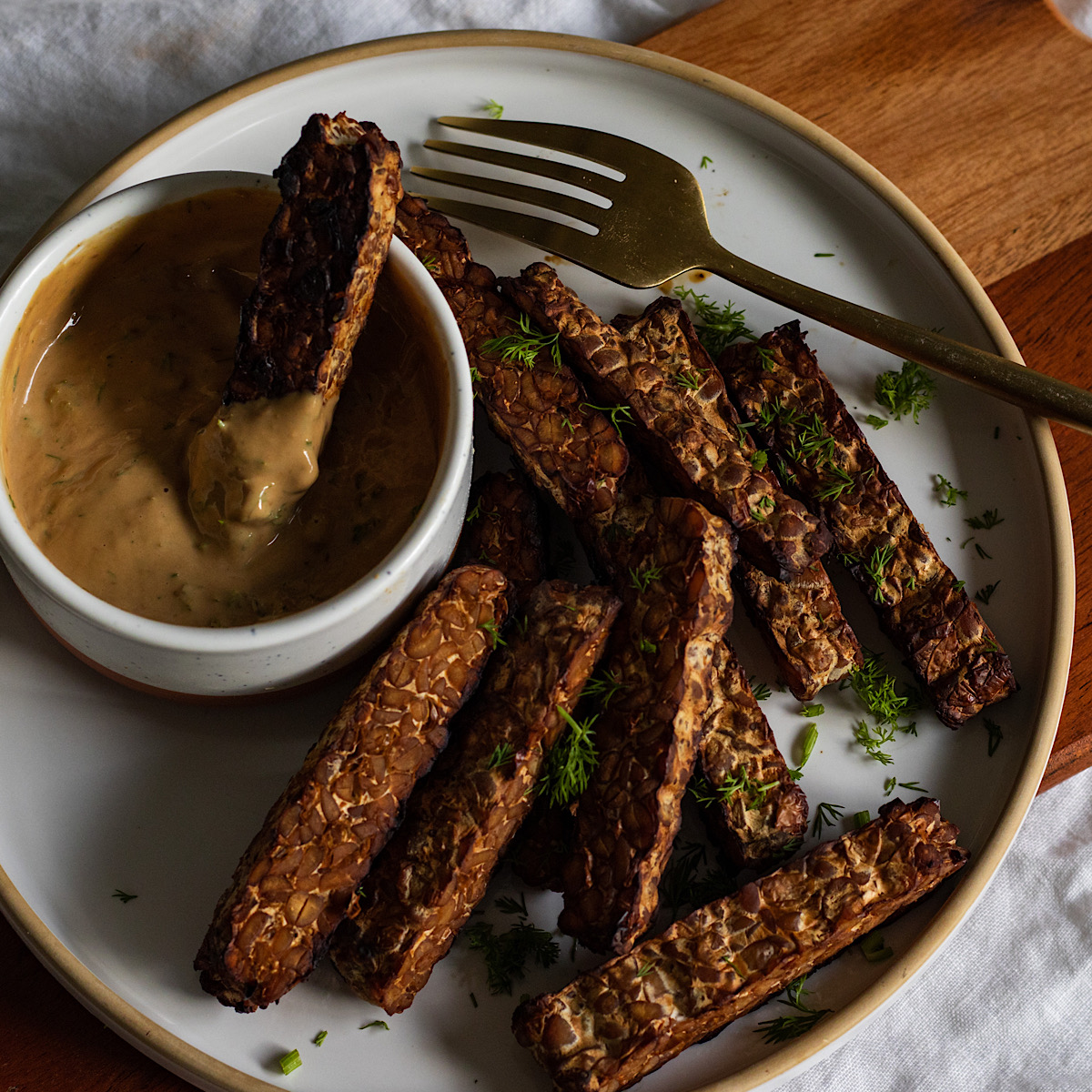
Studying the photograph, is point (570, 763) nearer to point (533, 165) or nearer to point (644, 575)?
point (644, 575)

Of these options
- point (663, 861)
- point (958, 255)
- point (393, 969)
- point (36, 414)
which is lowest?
point (393, 969)

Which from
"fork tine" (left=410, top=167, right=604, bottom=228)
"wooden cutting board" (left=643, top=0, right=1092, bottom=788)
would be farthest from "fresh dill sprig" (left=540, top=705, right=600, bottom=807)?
"wooden cutting board" (left=643, top=0, right=1092, bottom=788)

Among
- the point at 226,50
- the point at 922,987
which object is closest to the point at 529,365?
the point at 226,50

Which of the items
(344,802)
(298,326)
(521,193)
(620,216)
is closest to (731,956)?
(344,802)

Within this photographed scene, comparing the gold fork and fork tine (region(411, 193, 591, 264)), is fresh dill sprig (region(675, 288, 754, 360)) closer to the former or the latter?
the gold fork

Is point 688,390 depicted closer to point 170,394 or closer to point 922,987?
point 170,394

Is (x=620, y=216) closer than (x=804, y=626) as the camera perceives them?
No

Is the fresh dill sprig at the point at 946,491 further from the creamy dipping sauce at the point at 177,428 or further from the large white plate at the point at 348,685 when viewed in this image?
the creamy dipping sauce at the point at 177,428
